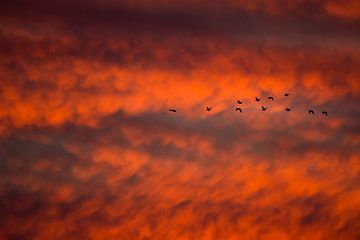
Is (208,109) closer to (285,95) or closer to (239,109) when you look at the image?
(239,109)

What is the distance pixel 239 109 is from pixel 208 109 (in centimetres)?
647

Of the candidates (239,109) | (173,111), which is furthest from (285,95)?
(173,111)

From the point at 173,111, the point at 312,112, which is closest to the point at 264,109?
the point at 312,112

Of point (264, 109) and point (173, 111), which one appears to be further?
point (173, 111)

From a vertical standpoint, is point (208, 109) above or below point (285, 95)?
below

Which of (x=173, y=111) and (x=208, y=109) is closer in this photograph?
(x=208, y=109)

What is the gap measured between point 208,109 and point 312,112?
21315 mm

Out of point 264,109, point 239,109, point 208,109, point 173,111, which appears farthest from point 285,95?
point 173,111

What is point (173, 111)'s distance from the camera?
4644 cm

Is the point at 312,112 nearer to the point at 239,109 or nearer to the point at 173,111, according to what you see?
the point at 239,109

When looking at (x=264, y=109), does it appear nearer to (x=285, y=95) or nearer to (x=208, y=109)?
(x=285, y=95)

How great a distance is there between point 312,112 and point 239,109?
14886 mm

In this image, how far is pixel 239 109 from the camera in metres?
43.9

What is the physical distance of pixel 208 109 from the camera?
43.0m
